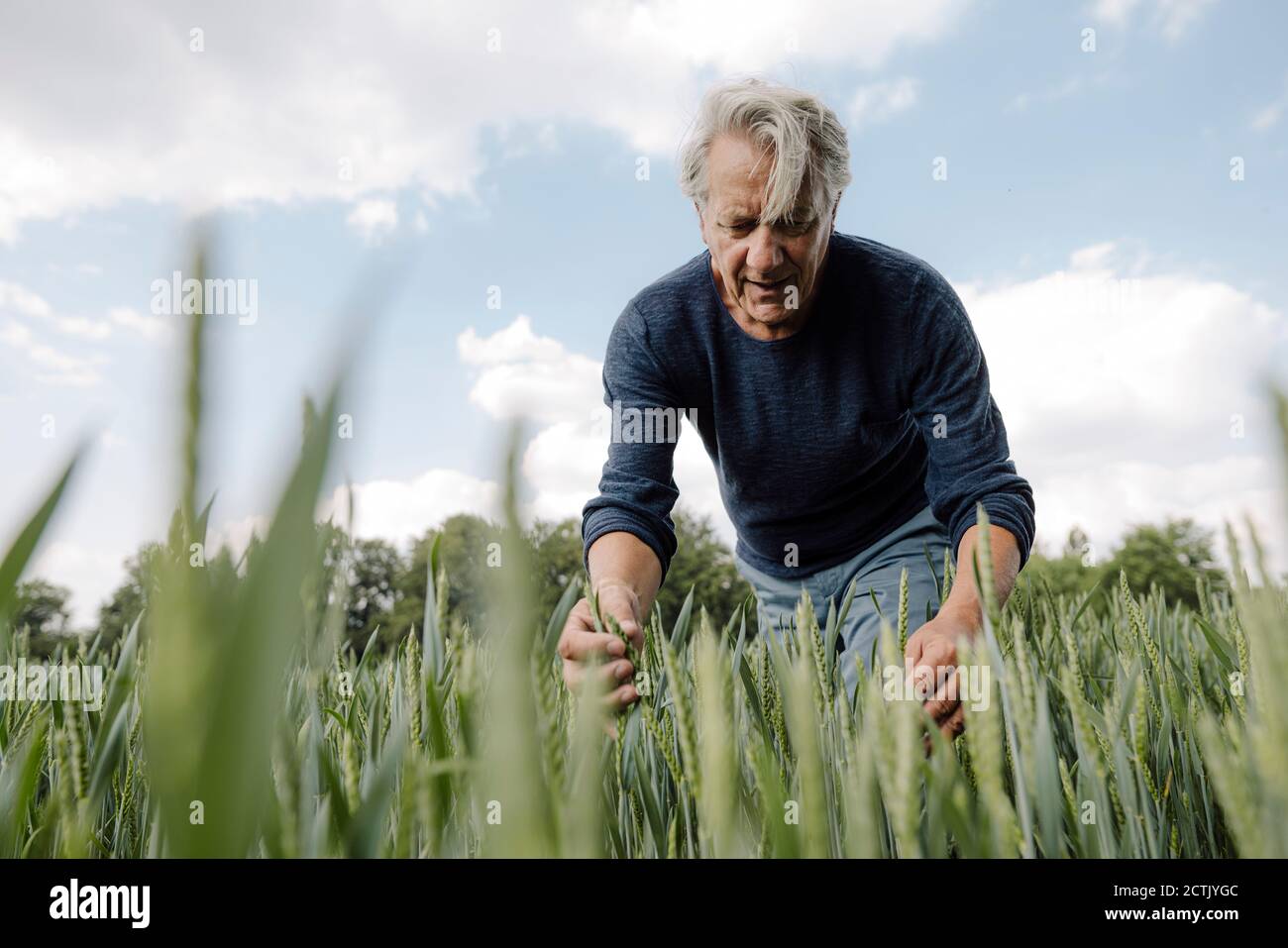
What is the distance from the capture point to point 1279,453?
0.86 ft

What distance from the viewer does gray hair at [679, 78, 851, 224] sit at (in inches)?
73.5

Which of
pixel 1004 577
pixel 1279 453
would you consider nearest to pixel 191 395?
pixel 1279 453

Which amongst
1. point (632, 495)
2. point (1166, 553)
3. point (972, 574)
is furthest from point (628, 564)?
point (1166, 553)

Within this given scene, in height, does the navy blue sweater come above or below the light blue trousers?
above

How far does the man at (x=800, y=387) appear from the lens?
1859 mm

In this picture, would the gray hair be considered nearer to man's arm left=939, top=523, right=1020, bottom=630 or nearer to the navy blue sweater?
the navy blue sweater

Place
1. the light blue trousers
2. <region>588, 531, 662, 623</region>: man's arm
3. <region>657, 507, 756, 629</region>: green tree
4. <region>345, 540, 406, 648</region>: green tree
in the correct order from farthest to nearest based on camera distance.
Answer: <region>657, 507, 756, 629</region>: green tree, the light blue trousers, <region>588, 531, 662, 623</region>: man's arm, <region>345, 540, 406, 648</region>: green tree

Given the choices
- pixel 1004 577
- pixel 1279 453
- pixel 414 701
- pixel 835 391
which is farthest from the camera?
pixel 835 391

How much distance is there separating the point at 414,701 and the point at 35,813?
55 cm

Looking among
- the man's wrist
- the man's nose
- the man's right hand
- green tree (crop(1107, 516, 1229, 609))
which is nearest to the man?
the man's nose

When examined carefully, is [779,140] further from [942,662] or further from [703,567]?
[703,567]

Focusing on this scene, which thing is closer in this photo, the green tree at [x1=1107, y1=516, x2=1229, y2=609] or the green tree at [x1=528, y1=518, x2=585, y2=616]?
the green tree at [x1=528, y1=518, x2=585, y2=616]

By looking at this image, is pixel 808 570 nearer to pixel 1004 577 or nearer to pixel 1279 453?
pixel 1004 577

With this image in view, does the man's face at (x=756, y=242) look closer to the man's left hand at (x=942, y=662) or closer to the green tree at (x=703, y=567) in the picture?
the man's left hand at (x=942, y=662)
